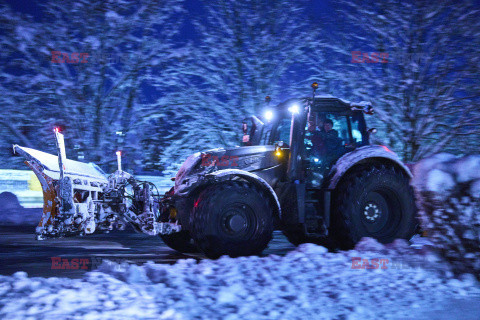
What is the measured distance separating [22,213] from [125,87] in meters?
5.68

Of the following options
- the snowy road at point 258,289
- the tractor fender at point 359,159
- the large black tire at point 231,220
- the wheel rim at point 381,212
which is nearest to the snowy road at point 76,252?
the snowy road at point 258,289

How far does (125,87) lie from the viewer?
644 inches

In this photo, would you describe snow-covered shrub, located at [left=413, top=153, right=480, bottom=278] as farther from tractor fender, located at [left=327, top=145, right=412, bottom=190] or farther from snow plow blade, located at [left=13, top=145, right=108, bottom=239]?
snow plow blade, located at [left=13, top=145, right=108, bottom=239]

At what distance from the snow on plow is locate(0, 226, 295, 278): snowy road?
0.50m

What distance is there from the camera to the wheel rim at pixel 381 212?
728cm

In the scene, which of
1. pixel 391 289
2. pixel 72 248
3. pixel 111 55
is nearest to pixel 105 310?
pixel 391 289

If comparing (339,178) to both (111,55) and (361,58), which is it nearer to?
(361,58)

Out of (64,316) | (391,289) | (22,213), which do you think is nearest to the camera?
(64,316)

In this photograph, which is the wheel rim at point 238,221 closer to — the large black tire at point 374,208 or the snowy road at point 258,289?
the snowy road at point 258,289

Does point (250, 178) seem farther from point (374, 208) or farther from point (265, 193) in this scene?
point (374, 208)

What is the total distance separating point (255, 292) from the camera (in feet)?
14.8

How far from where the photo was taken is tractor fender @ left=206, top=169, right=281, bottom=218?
6.47 meters

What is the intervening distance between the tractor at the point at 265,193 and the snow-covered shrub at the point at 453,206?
184 centimetres

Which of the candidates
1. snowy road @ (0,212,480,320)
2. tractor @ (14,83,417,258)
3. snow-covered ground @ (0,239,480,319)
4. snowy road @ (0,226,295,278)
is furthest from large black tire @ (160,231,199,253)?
snow-covered ground @ (0,239,480,319)
